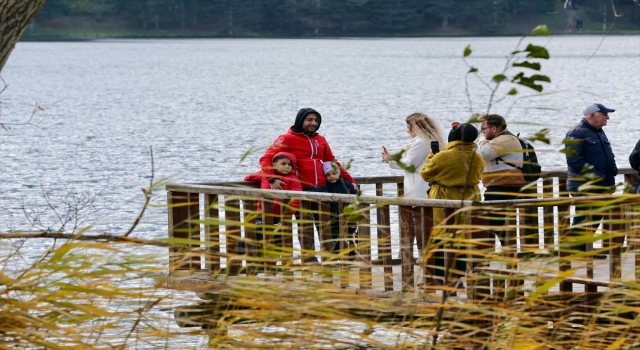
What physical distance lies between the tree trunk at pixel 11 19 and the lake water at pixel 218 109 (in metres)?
0.54

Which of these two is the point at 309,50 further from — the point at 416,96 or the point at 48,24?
the point at 416,96

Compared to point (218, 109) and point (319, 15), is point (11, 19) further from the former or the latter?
point (319, 15)

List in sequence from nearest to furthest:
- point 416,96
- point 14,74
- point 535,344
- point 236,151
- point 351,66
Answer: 1. point 535,344
2. point 236,151
3. point 416,96
4. point 14,74
5. point 351,66

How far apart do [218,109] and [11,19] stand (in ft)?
185

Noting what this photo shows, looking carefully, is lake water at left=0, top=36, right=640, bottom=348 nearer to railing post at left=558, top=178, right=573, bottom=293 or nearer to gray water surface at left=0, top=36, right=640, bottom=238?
gray water surface at left=0, top=36, right=640, bottom=238

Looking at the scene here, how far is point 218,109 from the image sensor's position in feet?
197

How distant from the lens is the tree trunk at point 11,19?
12.9 ft

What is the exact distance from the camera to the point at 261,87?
8044 centimetres

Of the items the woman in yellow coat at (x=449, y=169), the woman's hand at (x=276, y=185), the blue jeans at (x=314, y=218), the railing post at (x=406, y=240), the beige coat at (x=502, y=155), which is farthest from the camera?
the woman's hand at (x=276, y=185)

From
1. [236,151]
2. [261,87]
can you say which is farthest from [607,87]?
[236,151]

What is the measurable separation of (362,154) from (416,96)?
33.3 metres

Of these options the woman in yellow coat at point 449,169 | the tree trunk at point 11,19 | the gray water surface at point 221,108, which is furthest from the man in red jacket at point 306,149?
the tree trunk at point 11,19

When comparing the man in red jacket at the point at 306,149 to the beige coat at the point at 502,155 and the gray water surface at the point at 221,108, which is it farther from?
the gray water surface at the point at 221,108

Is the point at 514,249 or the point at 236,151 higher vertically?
the point at 514,249
